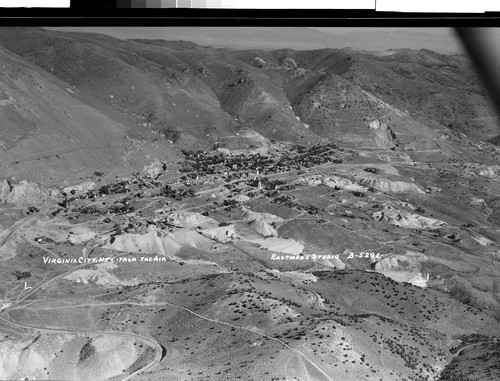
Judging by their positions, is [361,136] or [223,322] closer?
[223,322]

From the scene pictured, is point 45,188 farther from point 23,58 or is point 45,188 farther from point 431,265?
point 431,265

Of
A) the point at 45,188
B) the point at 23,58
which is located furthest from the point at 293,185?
the point at 23,58

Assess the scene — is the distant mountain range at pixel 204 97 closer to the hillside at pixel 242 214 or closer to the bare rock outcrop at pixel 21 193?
the hillside at pixel 242 214

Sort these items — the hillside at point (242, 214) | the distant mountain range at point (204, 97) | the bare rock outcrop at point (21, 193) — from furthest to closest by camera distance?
the distant mountain range at point (204, 97) < the bare rock outcrop at point (21, 193) < the hillside at point (242, 214)

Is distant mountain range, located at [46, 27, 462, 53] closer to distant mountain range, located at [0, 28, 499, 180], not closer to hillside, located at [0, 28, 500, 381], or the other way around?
distant mountain range, located at [0, 28, 499, 180]

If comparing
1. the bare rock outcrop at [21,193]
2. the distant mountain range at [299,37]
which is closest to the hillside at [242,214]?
the bare rock outcrop at [21,193]

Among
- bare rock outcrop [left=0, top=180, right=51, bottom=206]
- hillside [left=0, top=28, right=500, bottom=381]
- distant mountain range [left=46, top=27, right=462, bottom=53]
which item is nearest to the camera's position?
hillside [left=0, top=28, right=500, bottom=381]

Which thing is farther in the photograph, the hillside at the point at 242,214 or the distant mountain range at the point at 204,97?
the distant mountain range at the point at 204,97

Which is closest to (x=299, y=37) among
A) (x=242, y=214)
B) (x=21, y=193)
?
(x=242, y=214)

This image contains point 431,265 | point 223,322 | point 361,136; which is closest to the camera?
point 223,322

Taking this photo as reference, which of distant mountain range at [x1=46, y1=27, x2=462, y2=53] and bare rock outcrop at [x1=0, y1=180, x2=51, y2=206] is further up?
distant mountain range at [x1=46, y1=27, x2=462, y2=53]

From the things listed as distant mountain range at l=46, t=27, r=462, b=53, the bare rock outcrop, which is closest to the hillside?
the bare rock outcrop
